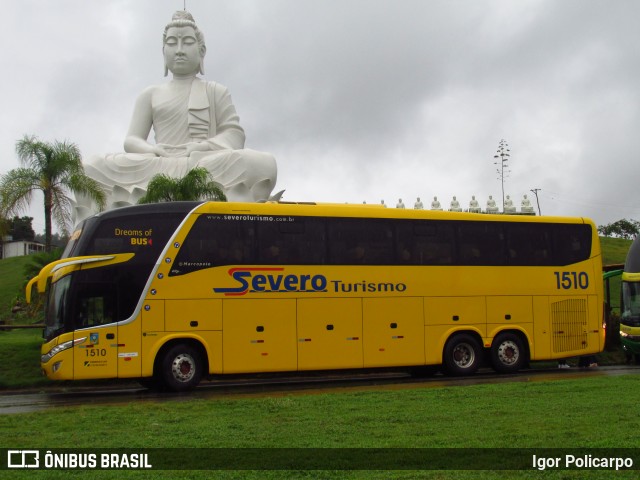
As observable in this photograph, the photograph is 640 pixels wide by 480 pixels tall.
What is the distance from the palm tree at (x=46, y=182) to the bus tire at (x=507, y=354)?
1228cm

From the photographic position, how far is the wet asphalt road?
1256 centimetres

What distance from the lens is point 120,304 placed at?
13578 mm

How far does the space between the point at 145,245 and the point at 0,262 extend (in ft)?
104

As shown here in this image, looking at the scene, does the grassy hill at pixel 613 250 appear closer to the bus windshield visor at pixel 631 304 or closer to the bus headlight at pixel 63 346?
the bus windshield visor at pixel 631 304

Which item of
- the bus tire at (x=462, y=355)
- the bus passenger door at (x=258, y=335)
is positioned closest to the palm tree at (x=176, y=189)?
the bus passenger door at (x=258, y=335)

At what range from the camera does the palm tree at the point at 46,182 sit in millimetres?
22094

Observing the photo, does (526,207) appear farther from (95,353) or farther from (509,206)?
(95,353)

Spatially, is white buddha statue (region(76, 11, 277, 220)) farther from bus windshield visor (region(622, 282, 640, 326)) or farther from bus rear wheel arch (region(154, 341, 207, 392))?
bus rear wheel arch (region(154, 341, 207, 392))

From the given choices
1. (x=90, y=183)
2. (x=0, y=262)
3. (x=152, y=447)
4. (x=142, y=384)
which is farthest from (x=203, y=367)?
(x=0, y=262)

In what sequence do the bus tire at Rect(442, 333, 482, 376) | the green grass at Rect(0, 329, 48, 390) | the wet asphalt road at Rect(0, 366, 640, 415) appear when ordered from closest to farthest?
the wet asphalt road at Rect(0, 366, 640, 415) < the green grass at Rect(0, 329, 48, 390) < the bus tire at Rect(442, 333, 482, 376)

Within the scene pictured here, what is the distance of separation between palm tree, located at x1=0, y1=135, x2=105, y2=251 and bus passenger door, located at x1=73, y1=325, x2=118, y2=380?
935cm

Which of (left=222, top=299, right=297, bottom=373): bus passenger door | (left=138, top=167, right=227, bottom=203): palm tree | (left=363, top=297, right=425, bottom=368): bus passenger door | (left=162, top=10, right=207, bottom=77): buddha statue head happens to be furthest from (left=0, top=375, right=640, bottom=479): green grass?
(left=162, top=10, right=207, bottom=77): buddha statue head

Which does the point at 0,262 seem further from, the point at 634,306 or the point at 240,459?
the point at 240,459

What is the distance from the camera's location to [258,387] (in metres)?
15.1
